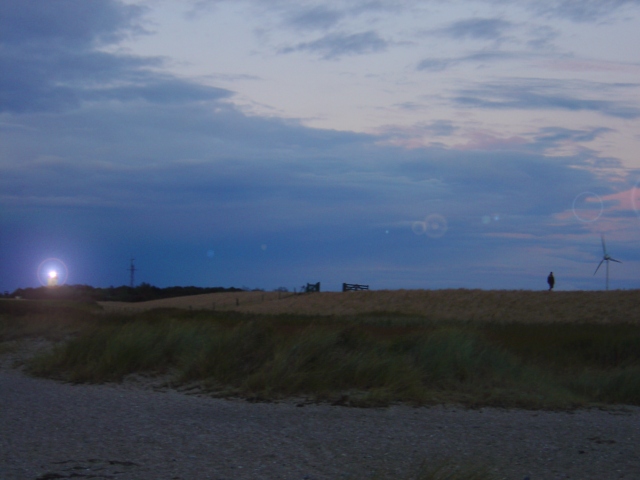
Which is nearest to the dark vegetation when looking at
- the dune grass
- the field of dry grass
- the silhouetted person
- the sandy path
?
the field of dry grass

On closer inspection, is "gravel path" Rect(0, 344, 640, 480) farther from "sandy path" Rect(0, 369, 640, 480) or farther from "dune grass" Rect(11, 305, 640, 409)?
"dune grass" Rect(11, 305, 640, 409)

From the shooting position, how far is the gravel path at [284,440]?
727cm

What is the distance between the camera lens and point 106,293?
7312 cm

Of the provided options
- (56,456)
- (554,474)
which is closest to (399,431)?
(554,474)

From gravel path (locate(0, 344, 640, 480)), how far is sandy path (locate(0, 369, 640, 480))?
1cm

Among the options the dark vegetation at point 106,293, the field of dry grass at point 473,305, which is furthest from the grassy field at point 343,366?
the dark vegetation at point 106,293

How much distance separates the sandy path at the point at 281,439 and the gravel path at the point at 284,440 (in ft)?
0.04

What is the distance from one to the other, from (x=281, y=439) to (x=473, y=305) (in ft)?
123

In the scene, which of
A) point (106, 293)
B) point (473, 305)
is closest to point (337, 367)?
point (473, 305)

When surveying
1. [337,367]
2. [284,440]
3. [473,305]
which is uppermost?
[473,305]

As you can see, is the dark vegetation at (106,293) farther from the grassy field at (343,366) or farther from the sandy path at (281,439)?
the sandy path at (281,439)

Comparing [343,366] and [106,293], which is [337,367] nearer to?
[343,366]

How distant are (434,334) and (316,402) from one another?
4.15m

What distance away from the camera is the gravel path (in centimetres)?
727
